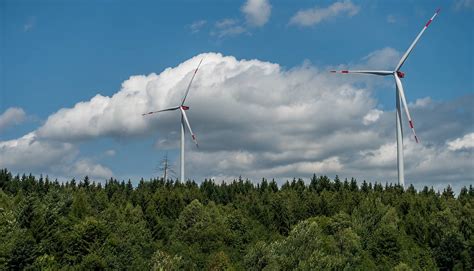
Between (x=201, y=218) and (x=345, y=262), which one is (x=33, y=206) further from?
(x=345, y=262)

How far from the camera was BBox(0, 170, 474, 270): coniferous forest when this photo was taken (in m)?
106

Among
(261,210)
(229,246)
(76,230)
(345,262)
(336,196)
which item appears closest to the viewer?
(345,262)

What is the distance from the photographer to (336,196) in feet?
547

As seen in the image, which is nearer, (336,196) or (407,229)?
(407,229)

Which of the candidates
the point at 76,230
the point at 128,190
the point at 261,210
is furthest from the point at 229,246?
the point at 128,190

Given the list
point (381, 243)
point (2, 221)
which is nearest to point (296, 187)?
point (381, 243)

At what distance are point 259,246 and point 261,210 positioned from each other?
4987 cm

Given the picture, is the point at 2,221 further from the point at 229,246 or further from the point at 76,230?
the point at 229,246

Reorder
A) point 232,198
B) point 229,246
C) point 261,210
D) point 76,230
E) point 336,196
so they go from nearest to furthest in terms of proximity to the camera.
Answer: point 76,230
point 229,246
point 261,210
point 336,196
point 232,198

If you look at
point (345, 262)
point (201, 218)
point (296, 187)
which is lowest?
point (345, 262)

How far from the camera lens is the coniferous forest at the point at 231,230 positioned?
346 feet

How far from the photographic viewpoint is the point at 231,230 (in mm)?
138875

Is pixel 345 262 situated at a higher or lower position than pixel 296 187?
lower

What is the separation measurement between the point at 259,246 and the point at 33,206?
46.7 m
